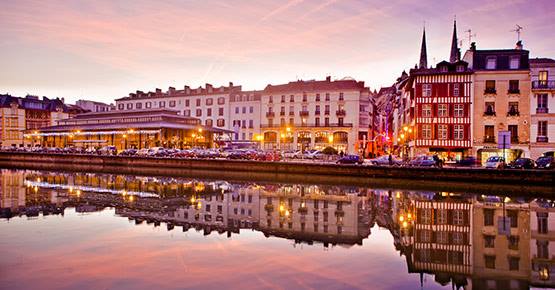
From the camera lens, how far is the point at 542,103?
4928 cm

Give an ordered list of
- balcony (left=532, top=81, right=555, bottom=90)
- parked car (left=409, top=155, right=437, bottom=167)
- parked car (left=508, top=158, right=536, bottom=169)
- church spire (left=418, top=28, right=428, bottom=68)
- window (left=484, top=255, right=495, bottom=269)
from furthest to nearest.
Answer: church spire (left=418, top=28, right=428, bottom=68), balcony (left=532, top=81, right=555, bottom=90), parked car (left=409, top=155, right=437, bottom=167), parked car (left=508, top=158, right=536, bottom=169), window (left=484, top=255, right=495, bottom=269)

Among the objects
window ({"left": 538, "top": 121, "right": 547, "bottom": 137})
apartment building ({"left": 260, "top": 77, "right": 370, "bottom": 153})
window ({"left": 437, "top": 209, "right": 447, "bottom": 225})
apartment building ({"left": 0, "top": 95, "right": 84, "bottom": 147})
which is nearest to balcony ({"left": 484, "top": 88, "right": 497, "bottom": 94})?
window ({"left": 538, "top": 121, "right": 547, "bottom": 137})

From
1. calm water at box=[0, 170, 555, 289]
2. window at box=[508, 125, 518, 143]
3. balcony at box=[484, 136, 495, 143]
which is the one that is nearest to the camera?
calm water at box=[0, 170, 555, 289]

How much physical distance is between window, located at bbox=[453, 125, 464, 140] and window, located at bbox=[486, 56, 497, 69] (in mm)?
7636

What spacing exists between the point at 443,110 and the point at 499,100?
20.0ft

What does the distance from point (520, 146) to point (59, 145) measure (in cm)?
8054

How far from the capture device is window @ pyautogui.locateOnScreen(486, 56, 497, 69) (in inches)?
2003

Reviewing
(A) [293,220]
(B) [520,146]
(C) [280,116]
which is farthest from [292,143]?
(A) [293,220]

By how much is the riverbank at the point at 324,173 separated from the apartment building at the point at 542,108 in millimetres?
15876

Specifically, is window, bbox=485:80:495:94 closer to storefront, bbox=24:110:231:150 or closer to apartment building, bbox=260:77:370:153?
apartment building, bbox=260:77:370:153

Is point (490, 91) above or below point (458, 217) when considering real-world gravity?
above

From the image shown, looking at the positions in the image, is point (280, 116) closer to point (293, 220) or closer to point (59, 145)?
point (59, 145)

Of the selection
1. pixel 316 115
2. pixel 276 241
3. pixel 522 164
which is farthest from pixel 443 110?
pixel 276 241

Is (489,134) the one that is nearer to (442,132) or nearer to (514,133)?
(514,133)
